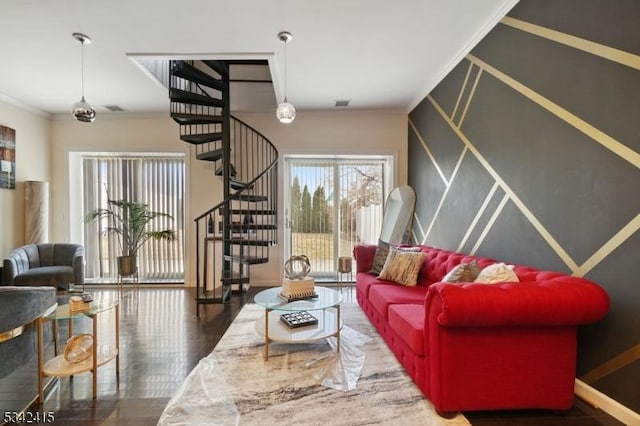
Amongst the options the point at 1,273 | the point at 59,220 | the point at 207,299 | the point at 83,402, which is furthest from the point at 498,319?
the point at 59,220

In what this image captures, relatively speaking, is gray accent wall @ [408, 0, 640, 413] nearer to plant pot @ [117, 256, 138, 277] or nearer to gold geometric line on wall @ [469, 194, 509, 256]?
gold geometric line on wall @ [469, 194, 509, 256]

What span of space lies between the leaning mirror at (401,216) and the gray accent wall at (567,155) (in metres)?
1.42

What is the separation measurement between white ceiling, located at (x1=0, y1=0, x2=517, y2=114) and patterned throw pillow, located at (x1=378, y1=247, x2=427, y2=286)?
2.18m

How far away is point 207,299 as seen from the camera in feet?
12.6

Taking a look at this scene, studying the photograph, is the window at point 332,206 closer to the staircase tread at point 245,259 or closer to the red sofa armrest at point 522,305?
the staircase tread at point 245,259

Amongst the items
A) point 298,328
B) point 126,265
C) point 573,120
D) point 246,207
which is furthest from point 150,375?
point 573,120

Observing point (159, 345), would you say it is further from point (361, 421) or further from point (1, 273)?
point (1, 273)

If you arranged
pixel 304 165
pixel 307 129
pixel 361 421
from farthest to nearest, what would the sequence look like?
pixel 304 165 < pixel 307 129 < pixel 361 421

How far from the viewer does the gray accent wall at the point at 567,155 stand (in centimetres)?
161

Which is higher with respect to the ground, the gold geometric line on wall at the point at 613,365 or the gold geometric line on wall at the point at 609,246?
the gold geometric line on wall at the point at 609,246

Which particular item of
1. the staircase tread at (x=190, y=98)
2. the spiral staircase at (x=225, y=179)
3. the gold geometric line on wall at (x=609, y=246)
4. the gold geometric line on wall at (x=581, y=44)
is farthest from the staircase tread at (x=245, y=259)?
the gold geometric line on wall at (x=581, y=44)

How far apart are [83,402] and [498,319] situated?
2601 mm

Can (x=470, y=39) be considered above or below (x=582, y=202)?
above

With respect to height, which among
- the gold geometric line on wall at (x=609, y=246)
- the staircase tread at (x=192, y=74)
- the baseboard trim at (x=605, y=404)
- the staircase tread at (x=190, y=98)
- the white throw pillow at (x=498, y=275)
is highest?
the staircase tread at (x=192, y=74)
